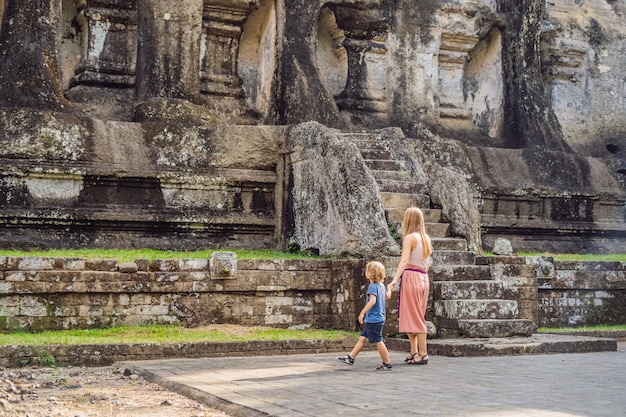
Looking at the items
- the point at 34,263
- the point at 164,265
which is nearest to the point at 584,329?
the point at 164,265

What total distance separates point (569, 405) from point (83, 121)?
25.7 feet

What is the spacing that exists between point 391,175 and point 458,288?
223 centimetres

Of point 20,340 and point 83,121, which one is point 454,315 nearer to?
point 20,340

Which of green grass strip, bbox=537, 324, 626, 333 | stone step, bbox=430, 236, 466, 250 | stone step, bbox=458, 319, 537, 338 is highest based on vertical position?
stone step, bbox=430, 236, 466, 250

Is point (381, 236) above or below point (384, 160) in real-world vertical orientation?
below

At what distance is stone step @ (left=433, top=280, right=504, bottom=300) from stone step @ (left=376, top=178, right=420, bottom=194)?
1765mm

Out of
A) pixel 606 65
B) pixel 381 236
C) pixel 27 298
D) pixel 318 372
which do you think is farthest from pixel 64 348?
pixel 606 65

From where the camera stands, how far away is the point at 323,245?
11422mm

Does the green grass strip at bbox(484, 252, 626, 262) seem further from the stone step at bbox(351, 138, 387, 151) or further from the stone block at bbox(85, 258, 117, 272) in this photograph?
the stone block at bbox(85, 258, 117, 272)

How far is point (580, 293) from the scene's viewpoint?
12.4 m

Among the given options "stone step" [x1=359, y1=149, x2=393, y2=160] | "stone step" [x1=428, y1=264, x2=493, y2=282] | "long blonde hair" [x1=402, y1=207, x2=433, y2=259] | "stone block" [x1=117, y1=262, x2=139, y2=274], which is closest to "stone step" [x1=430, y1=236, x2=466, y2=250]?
"stone step" [x1=428, y1=264, x2=493, y2=282]

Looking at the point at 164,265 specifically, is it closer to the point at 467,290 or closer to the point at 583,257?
the point at 467,290

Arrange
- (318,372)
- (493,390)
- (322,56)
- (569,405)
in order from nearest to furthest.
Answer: (569,405) < (493,390) < (318,372) < (322,56)

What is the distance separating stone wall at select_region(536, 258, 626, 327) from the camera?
12.1 metres
